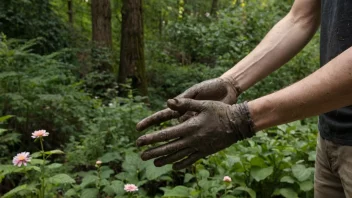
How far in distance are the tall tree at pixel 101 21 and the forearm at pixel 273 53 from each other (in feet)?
24.9

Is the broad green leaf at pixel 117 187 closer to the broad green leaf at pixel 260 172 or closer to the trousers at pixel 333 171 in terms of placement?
the broad green leaf at pixel 260 172

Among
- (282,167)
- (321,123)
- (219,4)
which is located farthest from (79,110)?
(219,4)

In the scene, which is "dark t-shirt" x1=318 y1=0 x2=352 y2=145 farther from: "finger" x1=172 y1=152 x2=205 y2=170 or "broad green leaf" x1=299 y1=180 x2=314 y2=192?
"broad green leaf" x1=299 y1=180 x2=314 y2=192

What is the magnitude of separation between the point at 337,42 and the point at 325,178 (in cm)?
71

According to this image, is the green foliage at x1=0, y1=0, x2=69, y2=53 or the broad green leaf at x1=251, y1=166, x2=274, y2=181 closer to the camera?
the broad green leaf at x1=251, y1=166, x2=274, y2=181

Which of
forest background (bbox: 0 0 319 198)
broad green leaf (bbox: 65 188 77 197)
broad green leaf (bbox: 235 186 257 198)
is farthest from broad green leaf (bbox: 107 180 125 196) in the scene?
broad green leaf (bbox: 235 186 257 198)

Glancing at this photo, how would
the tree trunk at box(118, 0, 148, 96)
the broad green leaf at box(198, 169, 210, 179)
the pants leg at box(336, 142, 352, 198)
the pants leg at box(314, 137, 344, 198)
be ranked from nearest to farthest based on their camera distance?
the pants leg at box(336, 142, 352, 198), the pants leg at box(314, 137, 344, 198), the broad green leaf at box(198, 169, 210, 179), the tree trunk at box(118, 0, 148, 96)

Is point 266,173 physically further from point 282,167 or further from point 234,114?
point 234,114

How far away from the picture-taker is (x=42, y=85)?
16.7 feet

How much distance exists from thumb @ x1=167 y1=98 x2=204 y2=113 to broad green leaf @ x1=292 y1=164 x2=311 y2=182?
1.70 meters

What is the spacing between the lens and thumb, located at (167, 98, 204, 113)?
143 cm

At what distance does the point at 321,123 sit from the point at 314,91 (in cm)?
58

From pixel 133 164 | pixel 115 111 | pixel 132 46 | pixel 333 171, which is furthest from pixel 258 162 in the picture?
pixel 132 46

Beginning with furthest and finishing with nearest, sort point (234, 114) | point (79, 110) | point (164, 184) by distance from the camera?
1. point (79, 110)
2. point (164, 184)
3. point (234, 114)
